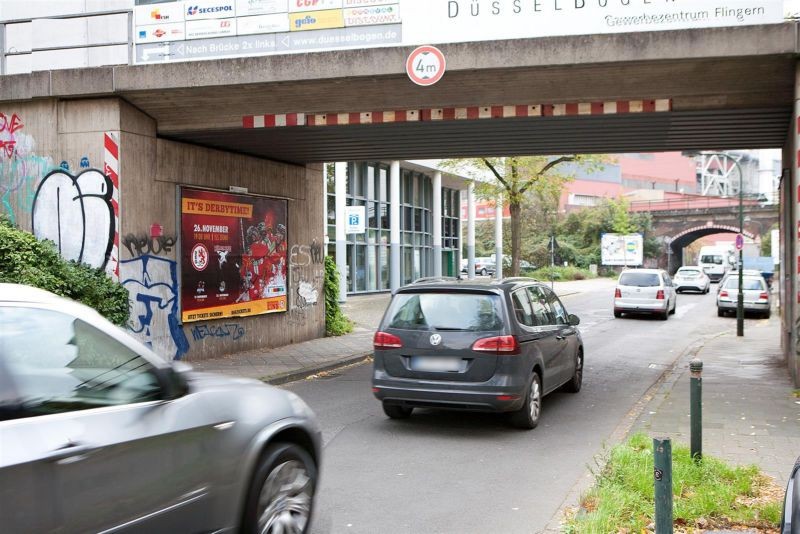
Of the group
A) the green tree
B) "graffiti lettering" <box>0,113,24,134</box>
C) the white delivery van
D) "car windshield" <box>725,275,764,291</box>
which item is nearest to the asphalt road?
"graffiti lettering" <box>0,113,24,134</box>

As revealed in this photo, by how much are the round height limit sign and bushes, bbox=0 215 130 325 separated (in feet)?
17.7

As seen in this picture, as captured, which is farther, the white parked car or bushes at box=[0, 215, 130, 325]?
the white parked car

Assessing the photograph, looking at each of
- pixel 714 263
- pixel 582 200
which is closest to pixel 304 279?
pixel 714 263

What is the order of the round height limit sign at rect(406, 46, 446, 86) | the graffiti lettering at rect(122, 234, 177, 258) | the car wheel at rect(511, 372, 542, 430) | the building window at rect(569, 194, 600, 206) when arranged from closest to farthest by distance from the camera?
the car wheel at rect(511, 372, 542, 430) → the round height limit sign at rect(406, 46, 446, 86) → the graffiti lettering at rect(122, 234, 177, 258) → the building window at rect(569, 194, 600, 206)

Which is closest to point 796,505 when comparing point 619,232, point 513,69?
point 513,69

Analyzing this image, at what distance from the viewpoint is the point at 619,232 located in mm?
66750

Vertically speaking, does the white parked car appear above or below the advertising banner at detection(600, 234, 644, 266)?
below

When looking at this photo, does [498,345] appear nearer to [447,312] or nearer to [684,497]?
[447,312]

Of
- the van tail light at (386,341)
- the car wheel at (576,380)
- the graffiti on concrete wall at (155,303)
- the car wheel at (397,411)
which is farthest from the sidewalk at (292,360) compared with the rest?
the car wheel at (576,380)

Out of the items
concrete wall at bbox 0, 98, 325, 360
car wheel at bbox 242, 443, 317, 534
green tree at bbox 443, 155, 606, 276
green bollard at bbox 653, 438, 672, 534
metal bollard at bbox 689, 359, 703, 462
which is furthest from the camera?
green tree at bbox 443, 155, 606, 276

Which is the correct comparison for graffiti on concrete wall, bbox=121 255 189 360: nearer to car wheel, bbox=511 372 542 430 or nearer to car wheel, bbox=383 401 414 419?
car wheel, bbox=383 401 414 419

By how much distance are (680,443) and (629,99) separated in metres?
5.71

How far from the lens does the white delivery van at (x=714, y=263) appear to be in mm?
58844

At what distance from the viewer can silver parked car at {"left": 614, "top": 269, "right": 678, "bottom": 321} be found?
24344 mm
